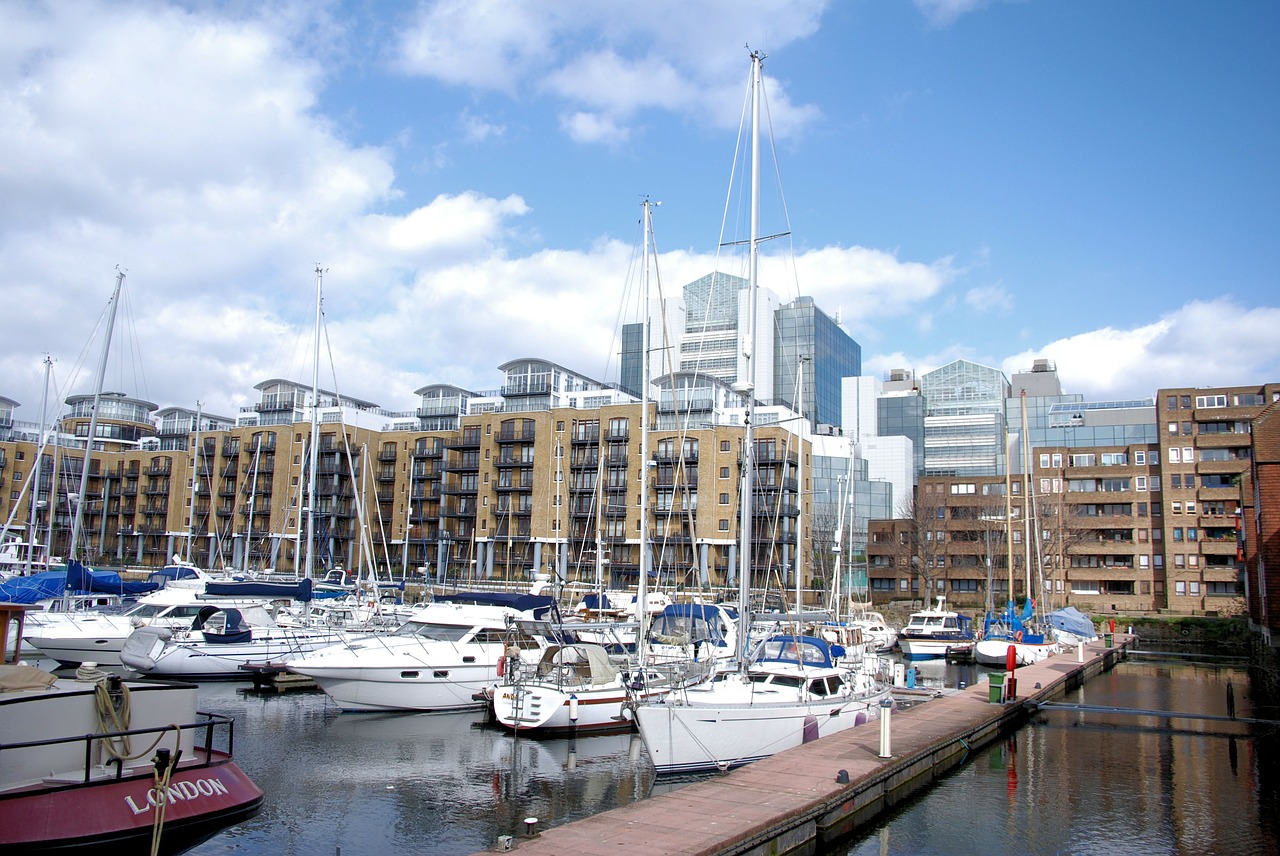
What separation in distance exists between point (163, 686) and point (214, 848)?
16.6 ft

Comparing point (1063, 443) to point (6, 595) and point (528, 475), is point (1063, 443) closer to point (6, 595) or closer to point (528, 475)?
point (528, 475)

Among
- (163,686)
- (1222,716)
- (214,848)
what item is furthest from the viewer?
(1222,716)

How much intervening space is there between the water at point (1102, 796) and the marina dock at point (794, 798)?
518 mm

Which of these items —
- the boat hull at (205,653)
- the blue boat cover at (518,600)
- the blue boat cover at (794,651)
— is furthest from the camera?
the blue boat cover at (518,600)

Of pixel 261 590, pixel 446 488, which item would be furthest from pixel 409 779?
pixel 446 488

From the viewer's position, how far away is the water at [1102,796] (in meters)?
16.5

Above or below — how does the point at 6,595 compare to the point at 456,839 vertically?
above

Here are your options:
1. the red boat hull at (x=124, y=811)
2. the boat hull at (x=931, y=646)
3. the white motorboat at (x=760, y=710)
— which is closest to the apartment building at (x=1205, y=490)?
the boat hull at (x=931, y=646)

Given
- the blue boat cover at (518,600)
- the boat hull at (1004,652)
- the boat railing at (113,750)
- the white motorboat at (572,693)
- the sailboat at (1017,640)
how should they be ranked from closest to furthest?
the boat railing at (113,750) < the white motorboat at (572,693) < the blue boat cover at (518,600) < the boat hull at (1004,652) < the sailboat at (1017,640)

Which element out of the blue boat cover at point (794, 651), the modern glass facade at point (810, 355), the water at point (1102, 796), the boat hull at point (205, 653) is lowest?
the water at point (1102, 796)

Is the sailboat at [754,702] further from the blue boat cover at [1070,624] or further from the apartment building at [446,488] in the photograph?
the apartment building at [446,488]

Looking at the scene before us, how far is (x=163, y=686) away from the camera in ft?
39.7

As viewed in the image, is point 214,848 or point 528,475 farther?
point 528,475

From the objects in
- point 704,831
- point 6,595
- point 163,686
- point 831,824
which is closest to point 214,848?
point 163,686
